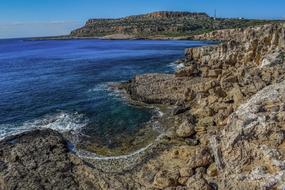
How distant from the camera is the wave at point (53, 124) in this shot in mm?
35119

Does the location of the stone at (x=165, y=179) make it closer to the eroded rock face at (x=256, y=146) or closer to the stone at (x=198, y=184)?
the stone at (x=198, y=184)

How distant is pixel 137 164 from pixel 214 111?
1037cm

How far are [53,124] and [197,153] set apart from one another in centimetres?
1882

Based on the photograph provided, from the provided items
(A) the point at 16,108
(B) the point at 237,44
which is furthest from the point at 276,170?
(B) the point at 237,44

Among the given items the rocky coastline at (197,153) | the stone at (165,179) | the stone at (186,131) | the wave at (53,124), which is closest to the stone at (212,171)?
the rocky coastline at (197,153)

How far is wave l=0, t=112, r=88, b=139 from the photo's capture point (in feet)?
115

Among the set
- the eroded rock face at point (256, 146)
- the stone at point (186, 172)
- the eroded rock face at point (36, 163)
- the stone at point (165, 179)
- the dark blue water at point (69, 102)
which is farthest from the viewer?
the dark blue water at point (69, 102)

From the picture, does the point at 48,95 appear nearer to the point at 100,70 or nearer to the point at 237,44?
the point at 100,70

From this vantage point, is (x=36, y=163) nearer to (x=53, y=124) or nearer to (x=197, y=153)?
(x=197, y=153)

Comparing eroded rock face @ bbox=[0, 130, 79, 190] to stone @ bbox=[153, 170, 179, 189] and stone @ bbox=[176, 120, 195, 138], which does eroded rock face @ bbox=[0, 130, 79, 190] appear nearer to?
stone @ bbox=[153, 170, 179, 189]

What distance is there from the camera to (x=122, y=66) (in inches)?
3041

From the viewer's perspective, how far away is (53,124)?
36812 millimetres

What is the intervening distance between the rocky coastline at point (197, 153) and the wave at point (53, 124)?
4.88 metres

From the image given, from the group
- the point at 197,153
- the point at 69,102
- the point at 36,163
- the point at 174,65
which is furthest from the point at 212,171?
the point at 174,65
